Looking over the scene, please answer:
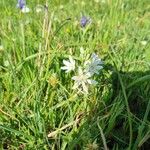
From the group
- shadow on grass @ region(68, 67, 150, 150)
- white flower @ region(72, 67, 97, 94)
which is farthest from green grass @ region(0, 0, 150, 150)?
white flower @ region(72, 67, 97, 94)

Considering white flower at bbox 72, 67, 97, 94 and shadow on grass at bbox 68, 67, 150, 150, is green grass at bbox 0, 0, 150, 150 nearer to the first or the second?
shadow on grass at bbox 68, 67, 150, 150

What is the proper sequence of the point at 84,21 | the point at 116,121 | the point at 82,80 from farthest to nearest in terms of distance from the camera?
the point at 84,21 < the point at 116,121 < the point at 82,80

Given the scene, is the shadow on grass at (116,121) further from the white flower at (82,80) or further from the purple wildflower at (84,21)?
the purple wildflower at (84,21)

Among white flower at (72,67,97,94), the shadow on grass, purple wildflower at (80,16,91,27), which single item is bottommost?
the shadow on grass

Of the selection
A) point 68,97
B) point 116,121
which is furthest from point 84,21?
point 116,121

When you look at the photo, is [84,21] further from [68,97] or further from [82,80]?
[82,80]

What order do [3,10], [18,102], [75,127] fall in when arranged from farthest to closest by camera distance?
1. [3,10]
2. [18,102]
3. [75,127]

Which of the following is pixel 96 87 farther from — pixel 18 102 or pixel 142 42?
pixel 142 42

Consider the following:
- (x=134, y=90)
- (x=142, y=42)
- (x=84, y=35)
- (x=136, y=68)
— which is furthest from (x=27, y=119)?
(x=142, y=42)
